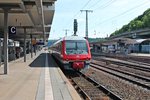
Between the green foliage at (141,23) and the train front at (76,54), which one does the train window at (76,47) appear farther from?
the green foliage at (141,23)

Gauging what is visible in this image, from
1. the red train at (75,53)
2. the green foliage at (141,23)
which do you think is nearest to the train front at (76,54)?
the red train at (75,53)

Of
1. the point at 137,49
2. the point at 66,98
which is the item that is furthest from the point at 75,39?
the point at 137,49

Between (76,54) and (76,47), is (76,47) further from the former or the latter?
(76,54)

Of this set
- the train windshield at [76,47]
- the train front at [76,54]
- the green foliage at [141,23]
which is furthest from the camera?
the green foliage at [141,23]

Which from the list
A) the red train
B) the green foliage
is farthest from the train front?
the green foliage

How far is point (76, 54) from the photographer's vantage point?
24344mm

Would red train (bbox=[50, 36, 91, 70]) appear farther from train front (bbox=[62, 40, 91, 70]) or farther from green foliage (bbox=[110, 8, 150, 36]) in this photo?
green foliage (bbox=[110, 8, 150, 36])

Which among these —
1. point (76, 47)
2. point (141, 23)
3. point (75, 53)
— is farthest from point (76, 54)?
point (141, 23)

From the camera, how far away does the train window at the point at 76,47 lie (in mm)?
24781

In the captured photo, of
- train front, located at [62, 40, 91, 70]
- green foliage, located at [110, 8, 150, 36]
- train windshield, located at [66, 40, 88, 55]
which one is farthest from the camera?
green foliage, located at [110, 8, 150, 36]

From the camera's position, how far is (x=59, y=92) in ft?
42.7

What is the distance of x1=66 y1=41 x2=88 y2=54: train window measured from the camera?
24.8 metres

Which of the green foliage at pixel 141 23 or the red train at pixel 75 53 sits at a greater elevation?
the green foliage at pixel 141 23

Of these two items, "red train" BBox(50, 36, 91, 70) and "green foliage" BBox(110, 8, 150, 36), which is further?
"green foliage" BBox(110, 8, 150, 36)
